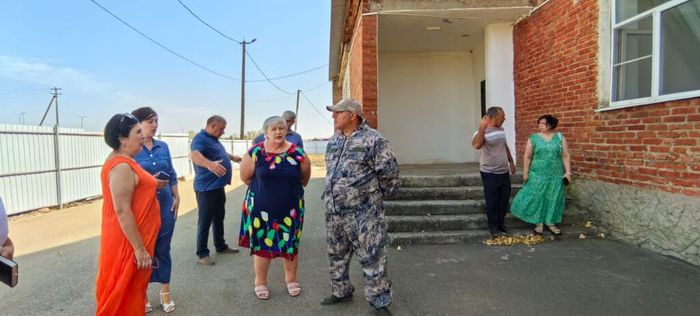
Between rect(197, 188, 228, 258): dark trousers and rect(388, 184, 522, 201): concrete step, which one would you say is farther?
rect(388, 184, 522, 201): concrete step

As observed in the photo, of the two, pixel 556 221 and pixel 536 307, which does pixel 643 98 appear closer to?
pixel 556 221

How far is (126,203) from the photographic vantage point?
2.30 m

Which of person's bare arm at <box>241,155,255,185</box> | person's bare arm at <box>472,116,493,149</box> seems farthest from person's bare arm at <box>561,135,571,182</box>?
person's bare arm at <box>241,155,255,185</box>

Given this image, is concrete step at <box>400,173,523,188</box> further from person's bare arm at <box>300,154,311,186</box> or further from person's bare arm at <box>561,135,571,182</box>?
person's bare arm at <box>300,154,311,186</box>

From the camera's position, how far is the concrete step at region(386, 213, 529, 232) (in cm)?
537

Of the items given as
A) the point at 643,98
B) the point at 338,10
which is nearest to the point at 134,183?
the point at 643,98

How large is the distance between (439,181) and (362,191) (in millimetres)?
3283

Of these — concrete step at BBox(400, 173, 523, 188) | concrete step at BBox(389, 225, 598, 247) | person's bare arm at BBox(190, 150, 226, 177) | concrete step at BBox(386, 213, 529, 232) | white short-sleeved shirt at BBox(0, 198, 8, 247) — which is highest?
person's bare arm at BBox(190, 150, 226, 177)

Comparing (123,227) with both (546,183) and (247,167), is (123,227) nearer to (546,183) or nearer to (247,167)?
(247,167)

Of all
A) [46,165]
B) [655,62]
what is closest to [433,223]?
[655,62]

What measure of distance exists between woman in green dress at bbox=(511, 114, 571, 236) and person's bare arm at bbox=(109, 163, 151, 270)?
4.59 metres

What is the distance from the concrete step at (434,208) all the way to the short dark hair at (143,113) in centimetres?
332

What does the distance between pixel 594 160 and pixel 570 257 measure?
1.59 metres

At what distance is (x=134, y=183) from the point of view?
92.5 inches
